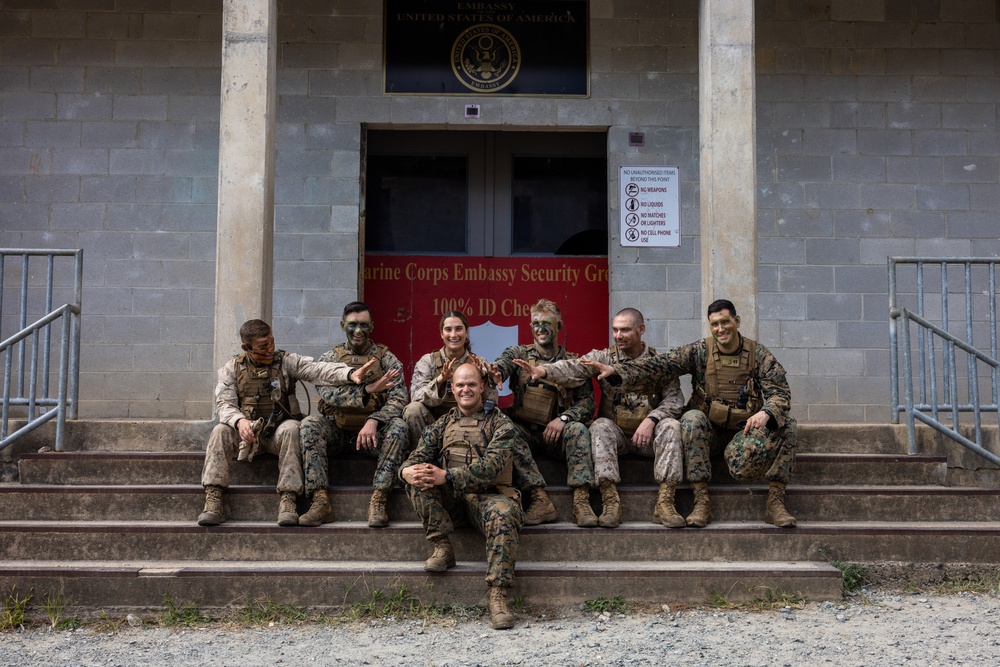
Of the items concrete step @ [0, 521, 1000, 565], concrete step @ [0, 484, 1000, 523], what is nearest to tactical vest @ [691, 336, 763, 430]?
concrete step @ [0, 484, 1000, 523]

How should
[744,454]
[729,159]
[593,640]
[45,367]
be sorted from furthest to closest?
1. [729,159]
2. [45,367]
3. [744,454]
4. [593,640]

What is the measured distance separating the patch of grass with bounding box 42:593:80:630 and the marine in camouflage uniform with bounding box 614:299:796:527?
136 inches

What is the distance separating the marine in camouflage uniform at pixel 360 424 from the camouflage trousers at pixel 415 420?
8 cm

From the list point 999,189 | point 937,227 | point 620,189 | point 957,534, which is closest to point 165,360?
point 620,189

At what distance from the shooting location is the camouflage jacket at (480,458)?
532 centimetres

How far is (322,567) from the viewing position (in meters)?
5.35

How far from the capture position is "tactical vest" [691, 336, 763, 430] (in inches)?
238

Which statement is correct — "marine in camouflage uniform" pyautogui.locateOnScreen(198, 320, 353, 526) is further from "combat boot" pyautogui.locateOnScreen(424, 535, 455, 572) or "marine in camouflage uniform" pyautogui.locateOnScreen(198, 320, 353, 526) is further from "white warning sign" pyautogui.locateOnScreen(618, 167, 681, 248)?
"white warning sign" pyautogui.locateOnScreen(618, 167, 681, 248)

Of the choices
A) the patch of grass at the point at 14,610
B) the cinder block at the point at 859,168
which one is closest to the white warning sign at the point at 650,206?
the cinder block at the point at 859,168

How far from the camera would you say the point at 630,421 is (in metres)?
6.23

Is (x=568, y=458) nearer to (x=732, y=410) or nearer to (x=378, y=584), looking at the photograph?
(x=732, y=410)

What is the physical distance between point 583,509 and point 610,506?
0.54ft

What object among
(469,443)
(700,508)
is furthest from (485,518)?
(700,508)

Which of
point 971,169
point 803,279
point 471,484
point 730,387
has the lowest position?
point 471,484
